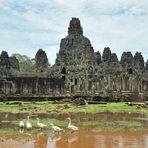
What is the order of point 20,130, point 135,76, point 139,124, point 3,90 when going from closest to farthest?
point 20,130
point 139,124
point 3,90
point 135,76

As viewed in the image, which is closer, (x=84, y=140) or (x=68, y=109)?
(x=84, y=140)

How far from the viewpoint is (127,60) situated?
72562mm

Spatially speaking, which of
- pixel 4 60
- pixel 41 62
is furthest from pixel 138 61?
pixel 4 60

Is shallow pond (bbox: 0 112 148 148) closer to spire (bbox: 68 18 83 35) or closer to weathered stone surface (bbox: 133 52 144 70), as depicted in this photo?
spire (bbox: 68 18 83 35)

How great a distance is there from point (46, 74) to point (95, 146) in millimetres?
51524

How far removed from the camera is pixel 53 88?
1934 inches

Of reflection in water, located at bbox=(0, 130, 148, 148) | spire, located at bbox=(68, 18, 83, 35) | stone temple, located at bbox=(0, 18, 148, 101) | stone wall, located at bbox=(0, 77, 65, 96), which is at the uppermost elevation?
spire, located at bbox=(68, 18, 83, 35)

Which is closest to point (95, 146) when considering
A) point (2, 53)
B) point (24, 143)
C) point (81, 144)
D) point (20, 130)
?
point (81, 144)

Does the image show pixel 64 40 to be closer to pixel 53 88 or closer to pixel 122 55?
pixel 122 55

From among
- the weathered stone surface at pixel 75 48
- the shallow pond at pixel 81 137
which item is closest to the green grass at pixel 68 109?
the shallow pond at pixel 81 137

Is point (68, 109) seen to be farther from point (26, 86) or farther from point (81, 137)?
point (26, 86)

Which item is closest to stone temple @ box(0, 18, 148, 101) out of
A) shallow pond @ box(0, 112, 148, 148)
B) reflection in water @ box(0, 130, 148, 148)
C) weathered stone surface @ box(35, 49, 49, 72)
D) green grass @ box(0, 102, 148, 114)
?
weathered stone surface @ box(35, 49, 49, 72)

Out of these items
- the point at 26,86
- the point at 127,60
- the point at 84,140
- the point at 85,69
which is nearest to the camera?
the point at 84,140

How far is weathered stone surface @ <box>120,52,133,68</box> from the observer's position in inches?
2840
